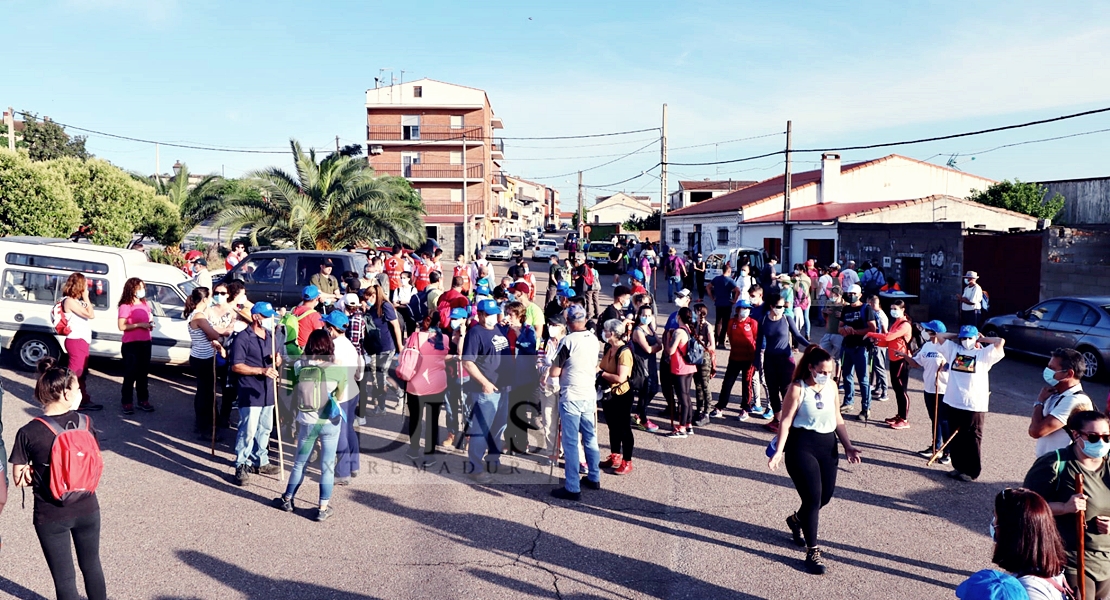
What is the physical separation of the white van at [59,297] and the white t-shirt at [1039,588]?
34.5 feet

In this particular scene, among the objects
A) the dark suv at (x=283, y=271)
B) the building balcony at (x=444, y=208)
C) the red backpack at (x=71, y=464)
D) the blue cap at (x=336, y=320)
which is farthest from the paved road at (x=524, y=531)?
the building balcony at (x=444, y=208)

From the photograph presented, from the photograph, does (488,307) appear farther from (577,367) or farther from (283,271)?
(283,271)

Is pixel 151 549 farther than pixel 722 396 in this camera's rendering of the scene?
No

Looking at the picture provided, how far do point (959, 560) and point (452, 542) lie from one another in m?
3.76

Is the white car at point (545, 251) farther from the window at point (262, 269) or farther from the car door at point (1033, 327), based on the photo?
the car door at point (1033, 327)

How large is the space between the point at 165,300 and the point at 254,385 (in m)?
5.29

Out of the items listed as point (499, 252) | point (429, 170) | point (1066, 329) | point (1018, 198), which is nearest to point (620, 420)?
point (1066, 329)

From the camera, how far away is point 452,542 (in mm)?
5941

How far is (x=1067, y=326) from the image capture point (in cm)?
1275

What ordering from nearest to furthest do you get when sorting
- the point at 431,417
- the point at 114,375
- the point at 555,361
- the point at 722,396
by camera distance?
the point at 555,361 → the point at 431,417 → the point at 722,396 → the point at 114,375

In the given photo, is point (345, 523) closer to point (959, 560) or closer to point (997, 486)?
point (959, 560)

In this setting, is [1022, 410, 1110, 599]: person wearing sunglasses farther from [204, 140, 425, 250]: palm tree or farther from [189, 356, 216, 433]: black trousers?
[204, 140, 425, 250]: palm tree

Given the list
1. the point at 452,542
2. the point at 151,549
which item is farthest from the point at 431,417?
the point at 151,549

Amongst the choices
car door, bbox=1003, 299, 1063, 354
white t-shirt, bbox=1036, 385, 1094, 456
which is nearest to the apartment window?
car door, bbox=1003, 299, 1063, 354
